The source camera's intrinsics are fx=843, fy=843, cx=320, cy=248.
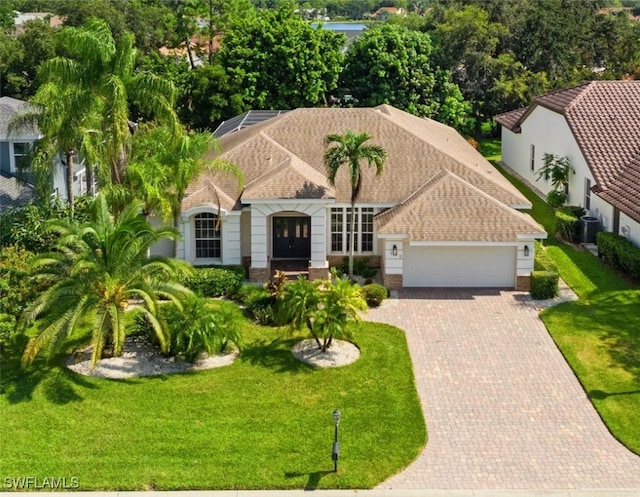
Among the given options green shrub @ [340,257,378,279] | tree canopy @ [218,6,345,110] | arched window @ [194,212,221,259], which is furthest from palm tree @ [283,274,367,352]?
tree canopy @ [218,6,345,110]

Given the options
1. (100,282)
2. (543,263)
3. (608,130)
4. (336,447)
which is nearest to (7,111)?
(100,282)

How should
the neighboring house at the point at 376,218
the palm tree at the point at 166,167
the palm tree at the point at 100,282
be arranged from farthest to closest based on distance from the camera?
1. the neighboring house at the point at 376,218
2. the palm tree at the point at 166,167
3. the palm tree at the point at 100,282

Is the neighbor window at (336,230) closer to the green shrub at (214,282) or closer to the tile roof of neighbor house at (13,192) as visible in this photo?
the green shrub at (214,282)

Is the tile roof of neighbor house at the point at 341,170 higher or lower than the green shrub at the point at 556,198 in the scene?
higher

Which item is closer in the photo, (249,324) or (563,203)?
(249,324)

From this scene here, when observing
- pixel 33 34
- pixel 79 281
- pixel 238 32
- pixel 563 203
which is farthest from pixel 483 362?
pixel 33 34

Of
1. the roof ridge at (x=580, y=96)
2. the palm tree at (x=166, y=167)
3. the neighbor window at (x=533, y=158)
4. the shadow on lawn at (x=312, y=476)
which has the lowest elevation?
the shadow on lawn at (x=312, y=476)

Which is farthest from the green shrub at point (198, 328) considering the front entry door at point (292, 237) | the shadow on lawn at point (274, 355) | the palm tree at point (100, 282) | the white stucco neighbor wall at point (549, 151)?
the white stucco neighbor wall at point (549, 151)

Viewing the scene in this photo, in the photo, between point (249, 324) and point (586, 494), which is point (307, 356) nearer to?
point (249, 324)
